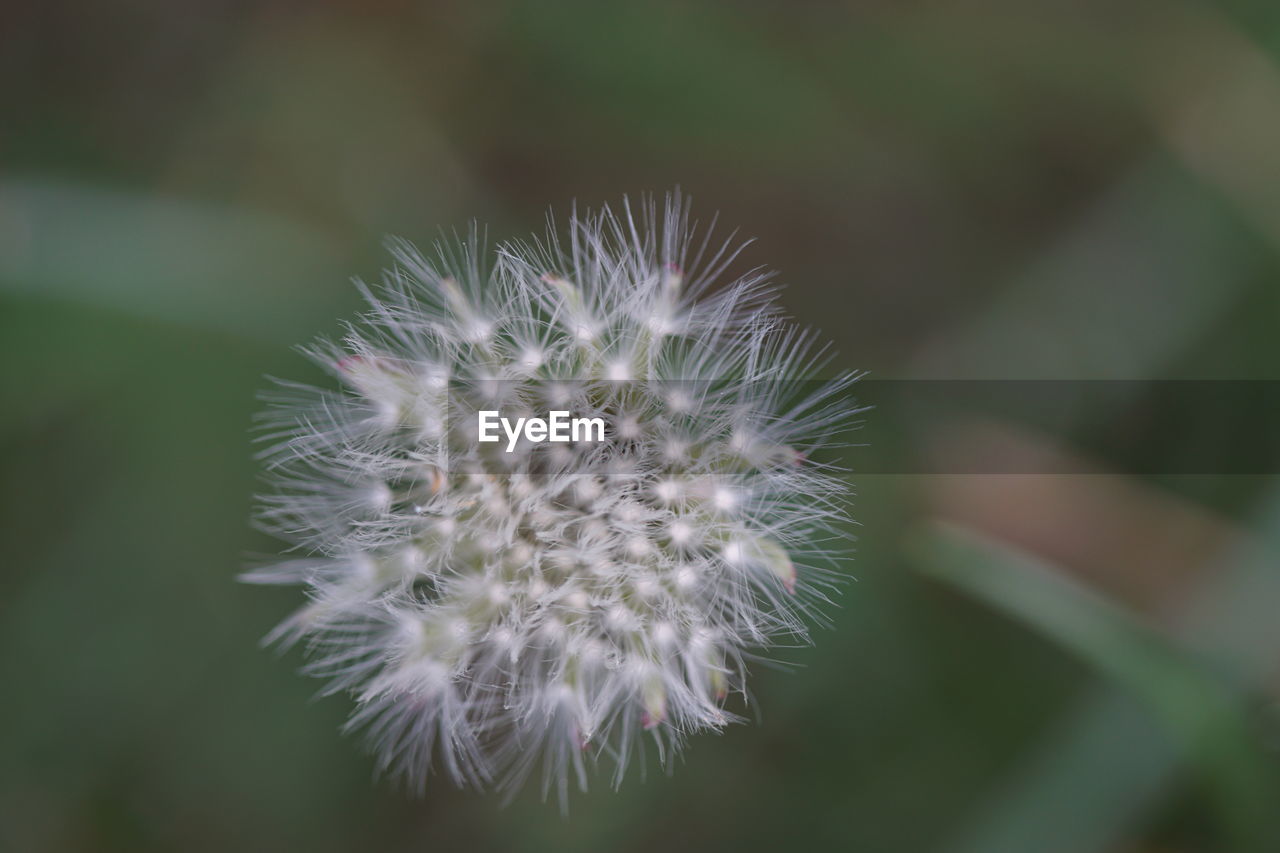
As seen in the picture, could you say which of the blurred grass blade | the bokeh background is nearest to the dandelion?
the blurred grass blade

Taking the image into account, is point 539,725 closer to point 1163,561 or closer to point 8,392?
point 1163,561

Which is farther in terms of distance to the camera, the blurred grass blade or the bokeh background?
the bokeh background

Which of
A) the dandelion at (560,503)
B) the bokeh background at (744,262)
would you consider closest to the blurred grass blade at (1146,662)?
the bokeh background at (744,262)

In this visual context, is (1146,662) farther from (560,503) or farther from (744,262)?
(744,262)

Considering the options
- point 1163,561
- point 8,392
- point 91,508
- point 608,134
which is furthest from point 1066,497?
point 8,392

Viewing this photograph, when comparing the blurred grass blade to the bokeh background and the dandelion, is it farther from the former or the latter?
the dandelion

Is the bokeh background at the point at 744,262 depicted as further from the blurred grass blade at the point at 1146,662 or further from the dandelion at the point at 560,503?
the dandelion at the point at 560,503

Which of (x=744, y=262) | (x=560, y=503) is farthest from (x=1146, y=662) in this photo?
(x=744, y=262)
